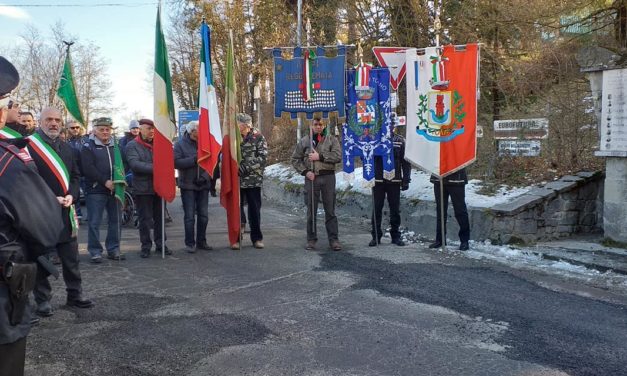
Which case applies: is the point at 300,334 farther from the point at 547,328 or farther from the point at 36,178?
the point at 36,178

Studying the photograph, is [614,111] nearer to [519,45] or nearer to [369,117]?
[369,117]

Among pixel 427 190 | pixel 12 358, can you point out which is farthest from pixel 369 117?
pixel 12 358

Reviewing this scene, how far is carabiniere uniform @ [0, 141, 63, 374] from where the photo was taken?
2268 mm

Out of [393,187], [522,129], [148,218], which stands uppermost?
[522,129]

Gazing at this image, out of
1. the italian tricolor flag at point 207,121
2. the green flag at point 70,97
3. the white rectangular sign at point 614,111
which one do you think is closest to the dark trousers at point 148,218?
the italian tricolor flag at point 207,121

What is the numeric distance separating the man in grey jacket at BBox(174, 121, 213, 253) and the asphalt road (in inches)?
31.0

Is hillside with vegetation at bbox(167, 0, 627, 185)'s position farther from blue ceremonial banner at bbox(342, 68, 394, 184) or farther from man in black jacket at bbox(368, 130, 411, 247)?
blue ceremonial banner at bbox(342, 68, 394, 184)

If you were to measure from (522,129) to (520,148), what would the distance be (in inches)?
13.7

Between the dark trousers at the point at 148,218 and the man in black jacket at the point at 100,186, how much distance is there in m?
0.38

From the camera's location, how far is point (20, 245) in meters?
2.41

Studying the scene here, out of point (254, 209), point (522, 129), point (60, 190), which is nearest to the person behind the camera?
point (60, 190)

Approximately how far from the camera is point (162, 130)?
25.3 feet

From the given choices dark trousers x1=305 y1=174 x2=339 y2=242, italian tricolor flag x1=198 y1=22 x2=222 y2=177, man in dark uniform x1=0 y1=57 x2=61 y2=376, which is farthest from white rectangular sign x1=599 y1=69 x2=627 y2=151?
man in dark uniform x1=0 y1=57 x2=61 y2=376

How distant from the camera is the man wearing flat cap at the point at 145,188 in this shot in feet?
25.6
